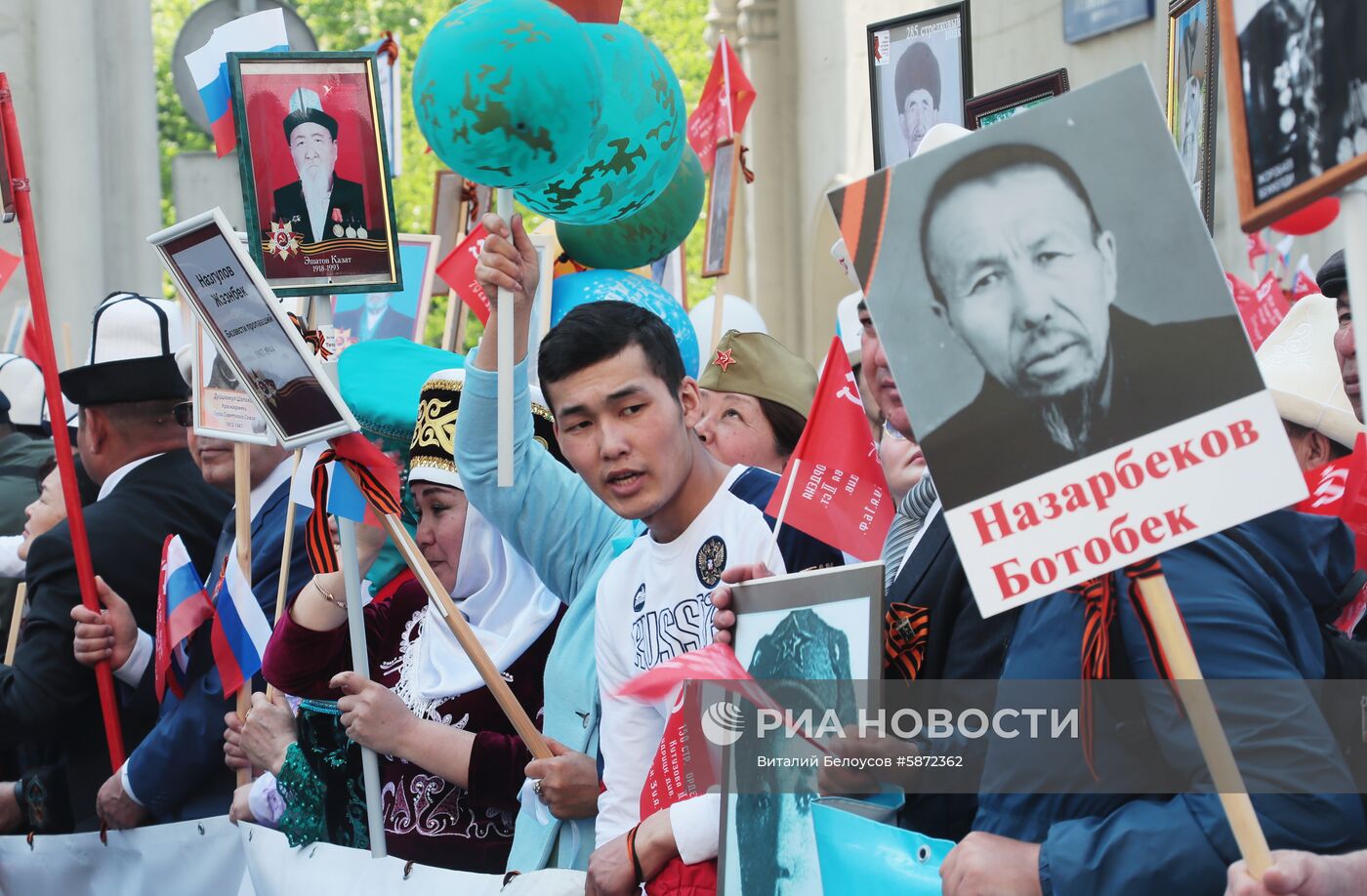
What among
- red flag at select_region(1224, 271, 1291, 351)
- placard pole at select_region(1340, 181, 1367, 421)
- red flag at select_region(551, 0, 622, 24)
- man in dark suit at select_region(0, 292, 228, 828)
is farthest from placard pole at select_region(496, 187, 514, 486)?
red flag at select_region(1224, 271, 1291, 351)

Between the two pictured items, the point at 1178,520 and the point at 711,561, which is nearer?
the point at 1178,520

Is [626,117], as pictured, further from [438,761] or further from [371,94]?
[438,761]

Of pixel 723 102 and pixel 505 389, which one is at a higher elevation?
pixel 723 102

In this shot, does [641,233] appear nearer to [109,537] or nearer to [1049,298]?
[109,537]

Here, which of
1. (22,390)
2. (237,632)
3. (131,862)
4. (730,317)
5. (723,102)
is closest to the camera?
(237,632)

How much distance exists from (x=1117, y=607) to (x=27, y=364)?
6.50m

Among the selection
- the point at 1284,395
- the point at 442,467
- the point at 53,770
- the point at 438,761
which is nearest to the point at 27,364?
the point at 53,770

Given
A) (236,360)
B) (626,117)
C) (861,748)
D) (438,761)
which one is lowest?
(438,761)

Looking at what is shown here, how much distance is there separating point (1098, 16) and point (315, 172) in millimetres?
6972

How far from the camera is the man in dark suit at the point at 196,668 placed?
449 centimetres

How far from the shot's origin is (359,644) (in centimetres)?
363

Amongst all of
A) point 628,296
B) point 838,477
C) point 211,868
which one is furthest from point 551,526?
point 211,868

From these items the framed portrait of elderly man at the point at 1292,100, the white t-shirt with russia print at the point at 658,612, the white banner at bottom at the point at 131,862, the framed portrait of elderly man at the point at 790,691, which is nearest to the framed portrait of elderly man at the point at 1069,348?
the framed portrait of elderly man at the point at 1292,100

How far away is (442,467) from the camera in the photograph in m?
3.99
